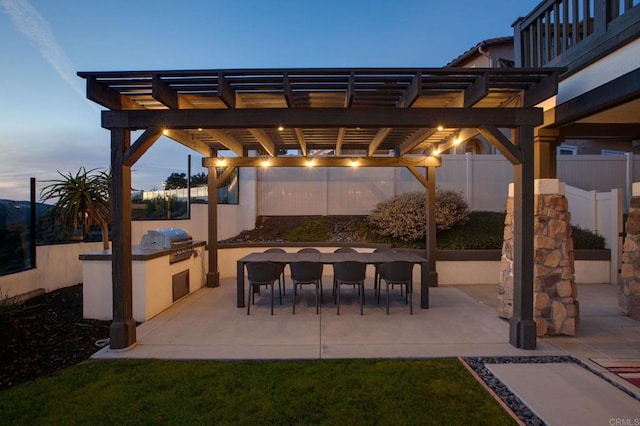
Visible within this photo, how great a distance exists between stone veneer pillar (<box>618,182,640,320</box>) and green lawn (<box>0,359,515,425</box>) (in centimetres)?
377

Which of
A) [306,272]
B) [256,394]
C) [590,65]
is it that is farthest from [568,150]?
[256,394]

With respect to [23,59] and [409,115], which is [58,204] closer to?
[23,59]

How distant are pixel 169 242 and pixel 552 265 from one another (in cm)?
595

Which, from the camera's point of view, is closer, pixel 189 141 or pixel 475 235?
pixel 189 141

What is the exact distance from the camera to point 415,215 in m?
8.73

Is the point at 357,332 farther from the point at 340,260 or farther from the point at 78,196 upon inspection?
the point at 78,196

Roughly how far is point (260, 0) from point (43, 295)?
1069 cm

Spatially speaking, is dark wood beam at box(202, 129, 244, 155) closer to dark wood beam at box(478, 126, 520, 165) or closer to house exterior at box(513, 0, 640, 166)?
dark wood beam at box(478, 126, 520, 165)

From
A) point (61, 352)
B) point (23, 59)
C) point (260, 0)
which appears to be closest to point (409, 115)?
point (61, 352)

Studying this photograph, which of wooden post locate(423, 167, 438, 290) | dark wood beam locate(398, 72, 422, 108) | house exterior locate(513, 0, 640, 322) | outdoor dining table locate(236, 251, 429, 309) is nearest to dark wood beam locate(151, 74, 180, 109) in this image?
outdoor dining table locate(236, 251, 429, 309)

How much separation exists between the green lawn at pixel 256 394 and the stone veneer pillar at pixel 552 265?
1.80m

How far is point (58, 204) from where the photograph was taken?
5.92 metres

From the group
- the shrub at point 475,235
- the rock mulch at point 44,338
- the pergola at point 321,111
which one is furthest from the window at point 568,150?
the rock mulch at point 44,338

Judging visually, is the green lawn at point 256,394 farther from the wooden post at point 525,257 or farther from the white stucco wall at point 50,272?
the white stucco wall at point 50,272
